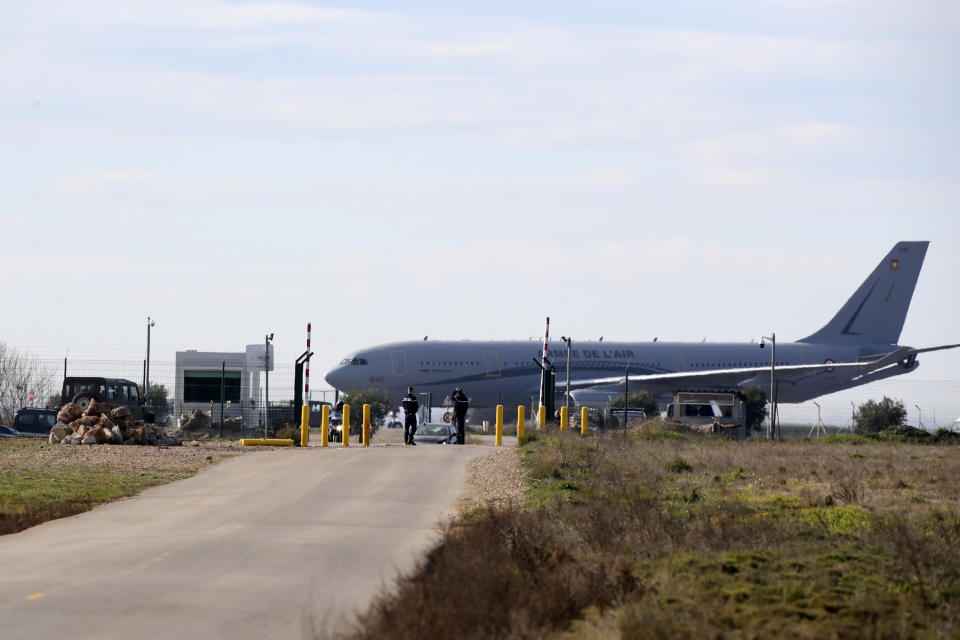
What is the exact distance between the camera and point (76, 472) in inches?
933

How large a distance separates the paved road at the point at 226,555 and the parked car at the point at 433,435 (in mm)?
17464

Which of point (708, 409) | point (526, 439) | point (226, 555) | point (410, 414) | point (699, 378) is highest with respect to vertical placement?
point (699, 378)

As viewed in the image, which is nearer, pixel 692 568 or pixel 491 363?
pixel 692 568

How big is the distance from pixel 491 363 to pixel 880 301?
23.0 meters

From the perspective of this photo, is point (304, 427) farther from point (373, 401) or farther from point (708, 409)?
point (373, 401)

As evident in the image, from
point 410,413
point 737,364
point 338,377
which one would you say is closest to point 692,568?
point 410,413

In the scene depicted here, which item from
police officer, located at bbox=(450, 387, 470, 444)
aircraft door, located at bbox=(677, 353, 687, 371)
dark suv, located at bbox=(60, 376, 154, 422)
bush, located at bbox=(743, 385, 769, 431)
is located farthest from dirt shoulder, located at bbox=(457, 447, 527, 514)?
aircraft door, located at bbox=(677, 353, 687, 371)

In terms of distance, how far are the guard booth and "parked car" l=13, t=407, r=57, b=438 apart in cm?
2194

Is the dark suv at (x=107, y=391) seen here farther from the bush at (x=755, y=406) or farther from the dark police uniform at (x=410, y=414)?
the bush at (x=755, y=406)

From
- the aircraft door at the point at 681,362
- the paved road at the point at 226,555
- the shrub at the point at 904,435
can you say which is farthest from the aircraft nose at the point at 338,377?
the paved road at the point at 226,555

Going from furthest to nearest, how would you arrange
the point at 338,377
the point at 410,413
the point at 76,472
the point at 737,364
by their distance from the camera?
the point at 737,364, the point at 338,377, the point at 410,413, the point at 76,472

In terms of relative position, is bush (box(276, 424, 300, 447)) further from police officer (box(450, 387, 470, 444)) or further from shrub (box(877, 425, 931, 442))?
shrub (box(877, 425, 931, 442))

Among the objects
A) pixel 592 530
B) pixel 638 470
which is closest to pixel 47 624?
pixel 592 530

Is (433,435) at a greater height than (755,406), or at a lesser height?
lesser
